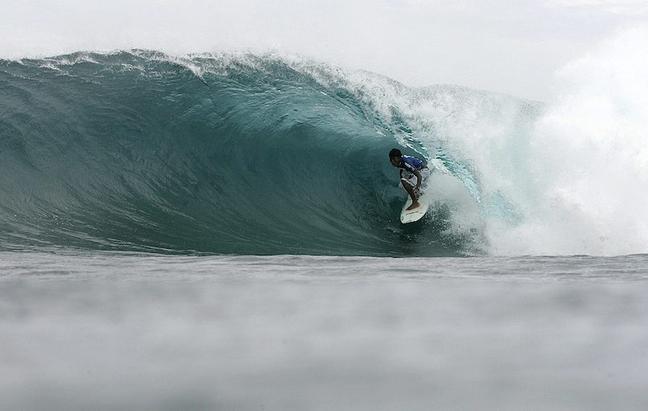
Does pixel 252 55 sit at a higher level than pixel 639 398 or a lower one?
higher

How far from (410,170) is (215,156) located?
13.1ft

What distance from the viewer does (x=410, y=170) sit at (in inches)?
408

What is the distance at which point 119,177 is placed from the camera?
1219 centimetres

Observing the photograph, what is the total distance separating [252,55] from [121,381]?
16.2 meters

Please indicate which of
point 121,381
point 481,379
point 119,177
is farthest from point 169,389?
point 119,177

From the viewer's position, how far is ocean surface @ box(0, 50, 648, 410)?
3.61 ft

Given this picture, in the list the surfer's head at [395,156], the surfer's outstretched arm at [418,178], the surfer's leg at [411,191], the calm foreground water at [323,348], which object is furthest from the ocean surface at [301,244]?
the surfer's head at [395,156]

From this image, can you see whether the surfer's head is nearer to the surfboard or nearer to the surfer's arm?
the surfer's arm

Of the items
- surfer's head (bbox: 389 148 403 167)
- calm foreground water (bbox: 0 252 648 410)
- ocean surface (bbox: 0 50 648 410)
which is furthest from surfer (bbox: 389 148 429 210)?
calm foreground water (bbox: 0 252 648 410)

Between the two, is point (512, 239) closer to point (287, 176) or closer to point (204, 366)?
point (287, 176)

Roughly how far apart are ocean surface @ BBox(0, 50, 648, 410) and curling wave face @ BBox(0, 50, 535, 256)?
0.15 feet

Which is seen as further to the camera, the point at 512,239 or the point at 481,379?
the point at 512,239

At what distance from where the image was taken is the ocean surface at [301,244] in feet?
3.61

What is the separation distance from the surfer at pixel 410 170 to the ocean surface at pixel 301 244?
1.72 ft
